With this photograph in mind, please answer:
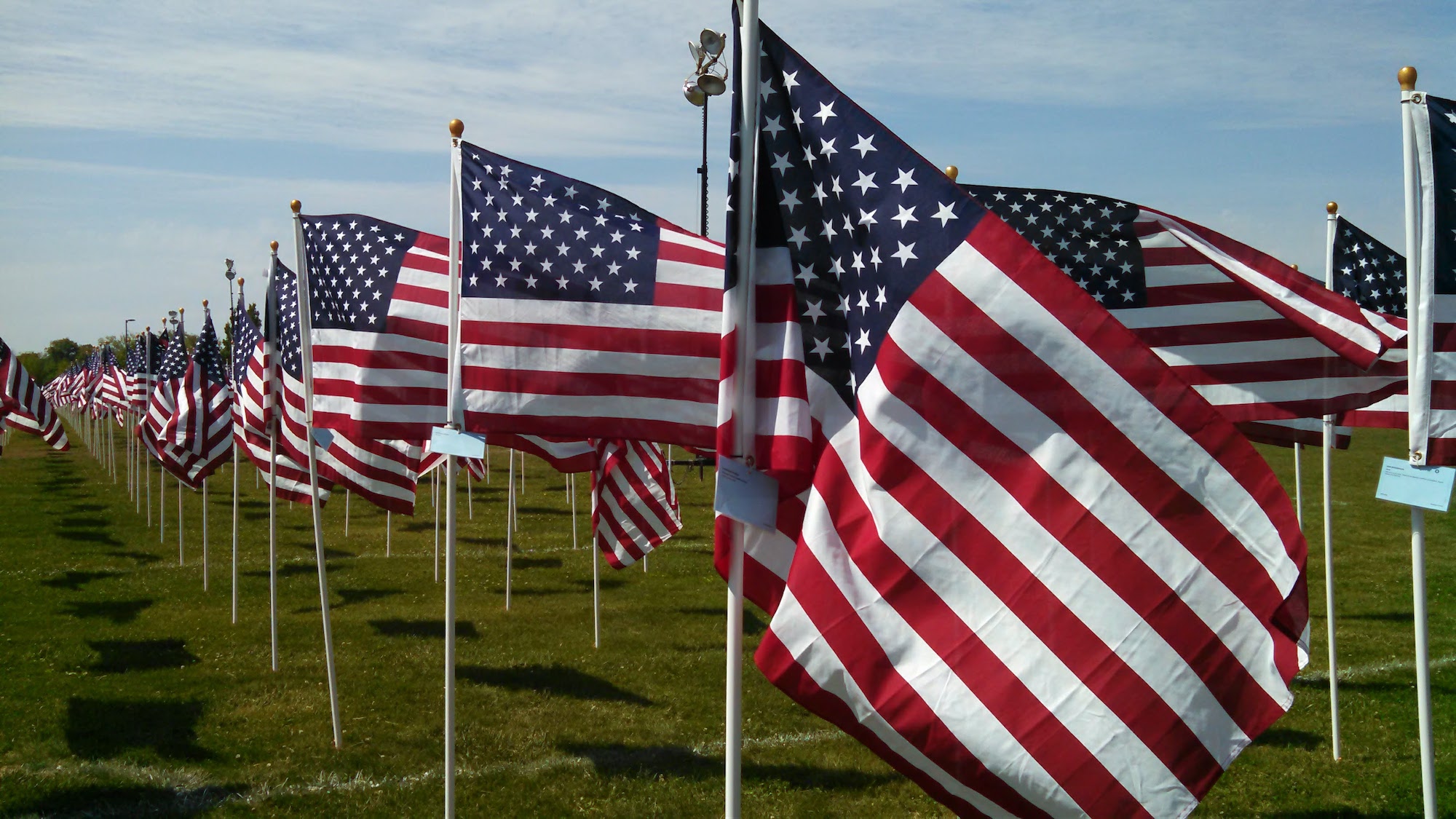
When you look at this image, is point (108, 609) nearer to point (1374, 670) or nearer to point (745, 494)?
point (745, 494)

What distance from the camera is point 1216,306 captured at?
7301 mm

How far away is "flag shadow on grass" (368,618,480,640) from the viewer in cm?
1597

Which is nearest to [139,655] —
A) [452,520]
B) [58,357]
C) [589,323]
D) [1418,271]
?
[452,520]

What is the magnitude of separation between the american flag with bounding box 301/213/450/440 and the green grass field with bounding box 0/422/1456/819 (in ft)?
10.8

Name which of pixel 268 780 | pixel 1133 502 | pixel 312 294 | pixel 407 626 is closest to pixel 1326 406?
pixel 1133 502

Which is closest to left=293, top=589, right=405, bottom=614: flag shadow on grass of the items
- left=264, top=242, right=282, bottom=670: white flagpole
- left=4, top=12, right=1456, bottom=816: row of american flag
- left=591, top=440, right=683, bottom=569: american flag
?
left=264, top=242, right=282, bottom=670: white flagpole

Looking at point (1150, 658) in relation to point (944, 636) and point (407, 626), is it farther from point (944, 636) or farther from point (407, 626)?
point (407, 626)

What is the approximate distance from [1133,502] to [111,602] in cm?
1893

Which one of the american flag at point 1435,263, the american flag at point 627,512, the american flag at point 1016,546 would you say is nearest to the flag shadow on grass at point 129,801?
the american flag at point 627,512

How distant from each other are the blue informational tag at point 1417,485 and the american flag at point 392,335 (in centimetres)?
645

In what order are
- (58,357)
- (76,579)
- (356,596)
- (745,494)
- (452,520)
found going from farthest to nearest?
(58,357) < (76,579) < (356,596) < (452,520) < (745,494)

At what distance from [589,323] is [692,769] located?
5.34 m

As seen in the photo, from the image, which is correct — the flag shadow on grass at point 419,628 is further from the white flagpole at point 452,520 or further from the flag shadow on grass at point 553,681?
the white flagpole at point 452,520

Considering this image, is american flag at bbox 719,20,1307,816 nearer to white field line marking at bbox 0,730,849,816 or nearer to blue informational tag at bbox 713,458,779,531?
blue informational tag at bbox 713,458,779,531
